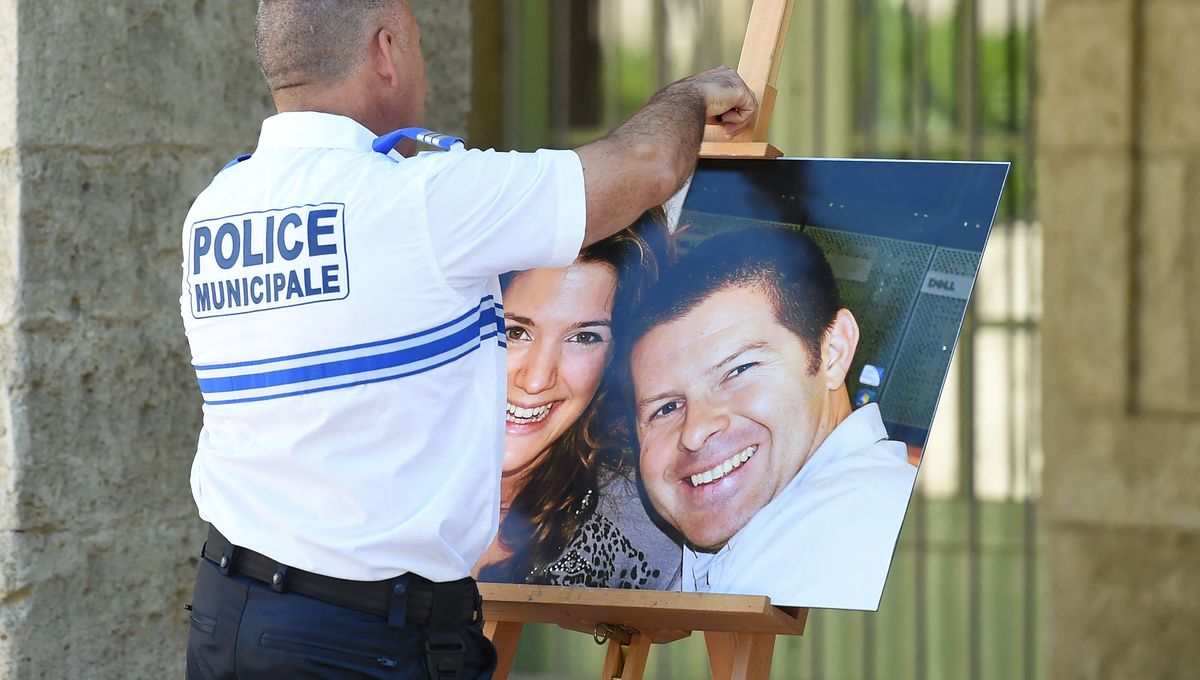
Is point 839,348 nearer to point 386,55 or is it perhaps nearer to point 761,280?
point 761,280

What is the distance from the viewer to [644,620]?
8.05 feet

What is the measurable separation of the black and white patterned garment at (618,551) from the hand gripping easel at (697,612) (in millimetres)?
42

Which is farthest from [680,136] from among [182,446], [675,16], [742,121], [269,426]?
[675,16]

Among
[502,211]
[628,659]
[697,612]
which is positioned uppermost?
[502,211]

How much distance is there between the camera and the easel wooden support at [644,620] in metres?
2.36

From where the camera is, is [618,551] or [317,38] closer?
[317,38]

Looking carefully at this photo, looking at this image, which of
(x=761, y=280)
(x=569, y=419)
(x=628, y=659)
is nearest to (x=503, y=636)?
(x=628, y=659)

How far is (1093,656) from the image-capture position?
4641 millimetres

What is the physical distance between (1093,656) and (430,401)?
10.7 ft

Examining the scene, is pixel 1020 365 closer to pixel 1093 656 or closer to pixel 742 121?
pixel 1093 656

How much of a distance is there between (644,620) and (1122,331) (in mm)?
2617

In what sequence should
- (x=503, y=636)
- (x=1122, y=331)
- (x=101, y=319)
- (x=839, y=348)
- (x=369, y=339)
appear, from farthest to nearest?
(x=1122, y=331), (x=101, y=319), (x=503, y=636), (x=839, y=348), (x=369, y=339)

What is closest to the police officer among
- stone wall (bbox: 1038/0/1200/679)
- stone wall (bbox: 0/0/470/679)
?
stone wall (bbox: 0/0/470/679)

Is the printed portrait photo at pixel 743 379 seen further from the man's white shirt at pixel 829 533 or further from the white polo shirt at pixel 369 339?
the white polo shirt at pixel 369 339
